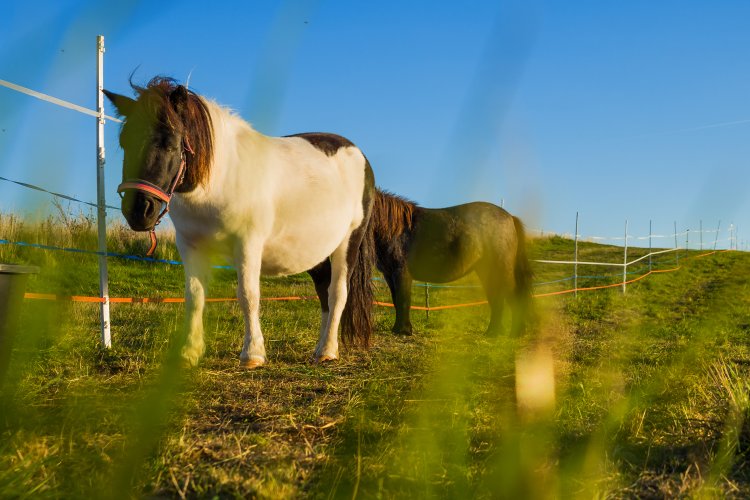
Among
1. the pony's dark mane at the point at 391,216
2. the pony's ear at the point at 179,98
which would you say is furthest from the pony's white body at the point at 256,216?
the pony's dark mane at the point at 391,216

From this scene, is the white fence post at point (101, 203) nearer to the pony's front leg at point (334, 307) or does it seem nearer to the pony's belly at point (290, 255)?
the pony's belly at point (290, 255)

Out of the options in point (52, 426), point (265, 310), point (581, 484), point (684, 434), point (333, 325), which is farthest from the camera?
point (265, 310)

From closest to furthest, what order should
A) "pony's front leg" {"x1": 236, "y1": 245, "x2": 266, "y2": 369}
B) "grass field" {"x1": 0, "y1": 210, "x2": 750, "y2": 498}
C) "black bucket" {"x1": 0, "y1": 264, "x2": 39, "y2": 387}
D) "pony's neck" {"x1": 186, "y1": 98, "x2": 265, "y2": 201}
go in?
1. "grass field" {"x1": 0, "y1": 210, "x2": 750, "y2": 498}
2. "black bucket" {"x1": 0, "y1": 264, "x2": 39, "y2": 387}
3. "pony's neck" {"x1": 186, "y1": 98, "x2": 265, "y2": 201}
4. "pony's front leg" {"x1": 236, "y1": 245, "x2": 266, "y2": 369}

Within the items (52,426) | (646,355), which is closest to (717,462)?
(52,426)

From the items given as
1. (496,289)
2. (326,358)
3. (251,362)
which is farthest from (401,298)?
(251,362)

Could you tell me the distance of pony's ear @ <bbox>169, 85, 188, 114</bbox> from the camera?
2896mm

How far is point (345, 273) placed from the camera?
4.06m

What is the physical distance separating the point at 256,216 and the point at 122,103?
2.80 feet

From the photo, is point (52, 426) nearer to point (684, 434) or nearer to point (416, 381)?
point (416, 381)

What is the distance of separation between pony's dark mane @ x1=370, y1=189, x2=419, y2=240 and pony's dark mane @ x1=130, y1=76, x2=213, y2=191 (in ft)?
8.36

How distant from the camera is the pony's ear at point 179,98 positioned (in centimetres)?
290

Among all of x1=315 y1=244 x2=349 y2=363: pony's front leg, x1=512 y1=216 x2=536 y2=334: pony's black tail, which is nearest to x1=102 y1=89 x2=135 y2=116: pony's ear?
x1=315 y1=244 x2=349 y2=363: pony's front leg

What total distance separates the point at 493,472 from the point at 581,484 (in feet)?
0.81

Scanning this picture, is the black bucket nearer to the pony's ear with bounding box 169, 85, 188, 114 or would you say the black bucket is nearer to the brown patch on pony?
the pony's ear with bounding box 169, 85, 188, 114
